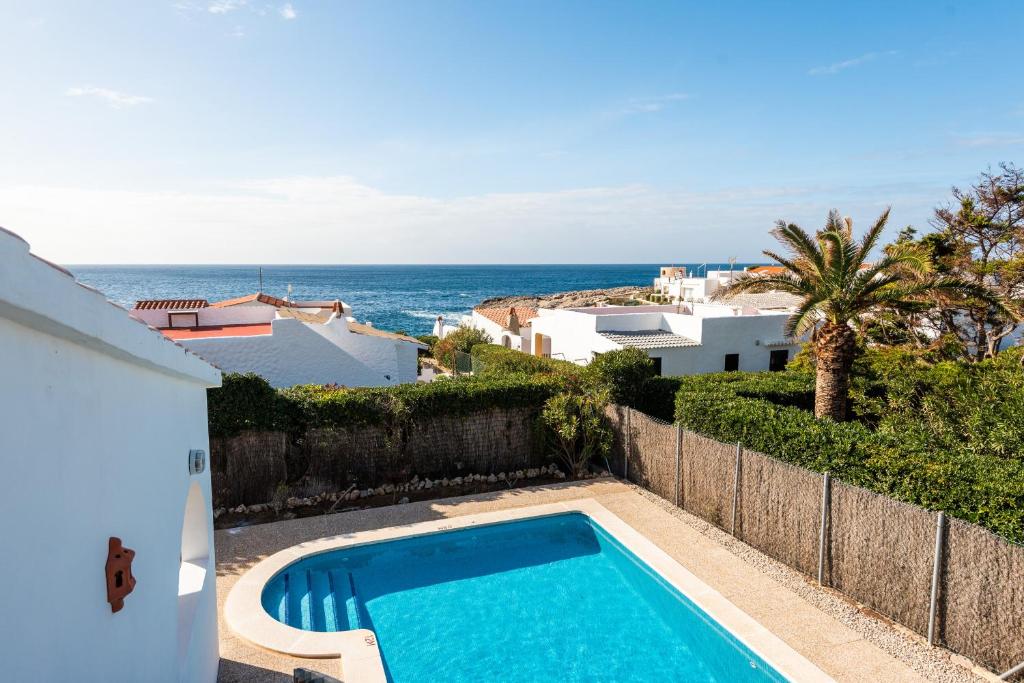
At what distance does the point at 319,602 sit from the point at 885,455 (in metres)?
9.96

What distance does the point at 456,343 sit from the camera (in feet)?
117

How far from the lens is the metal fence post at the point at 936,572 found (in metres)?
8.59

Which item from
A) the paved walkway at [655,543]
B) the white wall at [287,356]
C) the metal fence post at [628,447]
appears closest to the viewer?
the paved walkway at [655,543]

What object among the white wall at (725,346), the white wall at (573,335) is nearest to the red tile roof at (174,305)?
the white wall at (573,335)

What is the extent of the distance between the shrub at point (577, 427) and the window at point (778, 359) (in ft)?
44.1

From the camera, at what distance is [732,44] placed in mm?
18531

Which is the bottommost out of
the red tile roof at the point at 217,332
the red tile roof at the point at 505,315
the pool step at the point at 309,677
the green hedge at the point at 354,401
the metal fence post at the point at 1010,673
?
the metal fence post at the point at 1010,673

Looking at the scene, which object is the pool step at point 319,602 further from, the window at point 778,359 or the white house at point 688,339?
the window at point 778,359

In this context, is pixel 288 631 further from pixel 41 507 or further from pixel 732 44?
pixel 732 44

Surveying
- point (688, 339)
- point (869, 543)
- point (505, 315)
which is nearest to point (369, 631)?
point (869, 543)

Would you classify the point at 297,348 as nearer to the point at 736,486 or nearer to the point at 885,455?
the point at 736,486

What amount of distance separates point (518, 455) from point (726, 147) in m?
14.7

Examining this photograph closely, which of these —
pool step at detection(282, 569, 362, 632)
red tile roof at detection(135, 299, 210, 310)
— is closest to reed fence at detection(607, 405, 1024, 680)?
pool step at detection(282, 569, 362, 632)

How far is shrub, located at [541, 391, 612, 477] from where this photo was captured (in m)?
16.5
